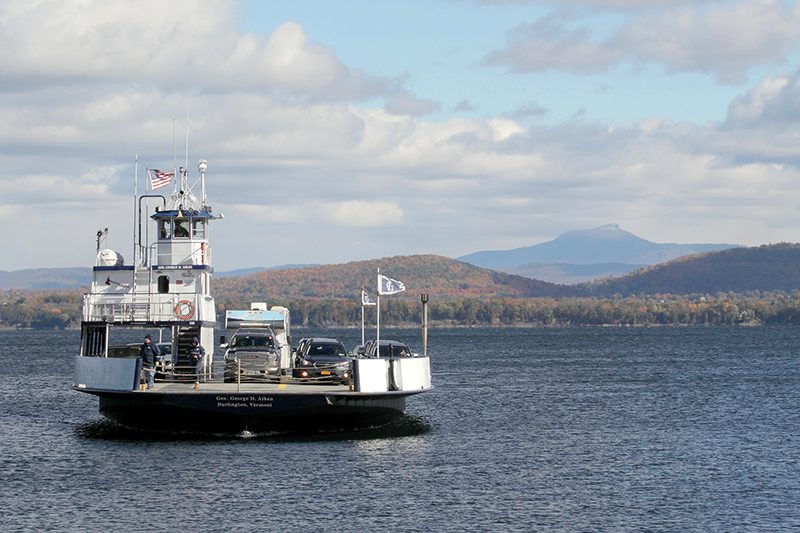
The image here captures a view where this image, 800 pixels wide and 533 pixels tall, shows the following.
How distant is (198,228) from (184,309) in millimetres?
4583

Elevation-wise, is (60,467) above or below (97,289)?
below

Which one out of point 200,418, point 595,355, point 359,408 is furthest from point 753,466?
point 595,355

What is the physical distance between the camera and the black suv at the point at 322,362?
47.8m

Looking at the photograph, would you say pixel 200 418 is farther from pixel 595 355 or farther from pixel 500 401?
pixel 595 355

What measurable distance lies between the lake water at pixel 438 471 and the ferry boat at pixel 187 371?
3.00ft

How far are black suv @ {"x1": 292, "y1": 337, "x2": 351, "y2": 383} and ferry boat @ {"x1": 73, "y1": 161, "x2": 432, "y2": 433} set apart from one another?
17.9 inches

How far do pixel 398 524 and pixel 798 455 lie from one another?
727 inches

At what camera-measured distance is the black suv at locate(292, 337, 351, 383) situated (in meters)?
47.8

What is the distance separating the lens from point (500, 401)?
224ft

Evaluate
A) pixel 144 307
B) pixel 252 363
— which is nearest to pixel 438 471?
pixel 252 363

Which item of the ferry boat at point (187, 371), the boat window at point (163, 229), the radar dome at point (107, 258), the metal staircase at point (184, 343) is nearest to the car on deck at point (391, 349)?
the ferry boat at point (187, 371)

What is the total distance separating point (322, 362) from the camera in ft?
164

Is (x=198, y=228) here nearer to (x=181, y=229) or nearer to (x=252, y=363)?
(x=181, y=229)

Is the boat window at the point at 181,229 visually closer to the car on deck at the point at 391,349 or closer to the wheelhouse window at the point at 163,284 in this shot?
the wheelhouse window at the point at 163,284
